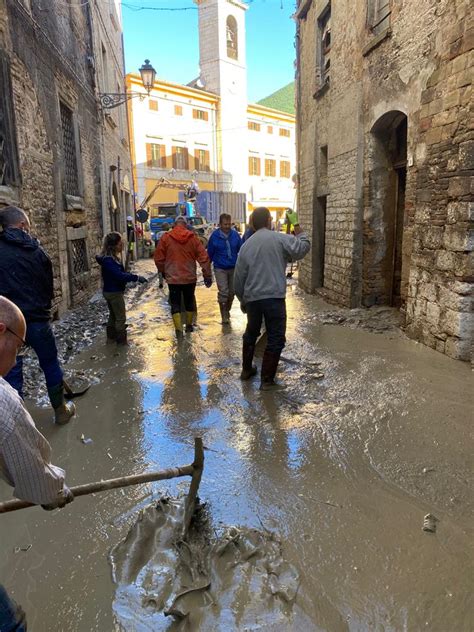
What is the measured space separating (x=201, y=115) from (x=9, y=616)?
37652 mm

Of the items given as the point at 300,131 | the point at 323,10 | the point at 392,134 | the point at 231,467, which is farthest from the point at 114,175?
the point at 231,467

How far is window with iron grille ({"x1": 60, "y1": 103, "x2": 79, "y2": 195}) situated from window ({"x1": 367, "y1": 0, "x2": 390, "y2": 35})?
5732 mm

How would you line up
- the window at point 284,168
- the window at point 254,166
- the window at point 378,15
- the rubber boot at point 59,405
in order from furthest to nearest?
the window at point 284,168, the window at point 254,166, the window at point 378,15, the rubber boot at point 59,405

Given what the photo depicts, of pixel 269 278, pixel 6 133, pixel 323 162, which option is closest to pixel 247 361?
pixel 269 278

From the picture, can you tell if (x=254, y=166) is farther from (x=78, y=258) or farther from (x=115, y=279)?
(x=115, y=279)

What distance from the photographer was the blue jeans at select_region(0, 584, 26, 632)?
1.55 meters

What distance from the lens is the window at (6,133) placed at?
5570mm

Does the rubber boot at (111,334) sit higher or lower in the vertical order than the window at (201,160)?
lower

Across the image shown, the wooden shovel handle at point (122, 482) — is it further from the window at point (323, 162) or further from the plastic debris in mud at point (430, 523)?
the window at point (323, 162)

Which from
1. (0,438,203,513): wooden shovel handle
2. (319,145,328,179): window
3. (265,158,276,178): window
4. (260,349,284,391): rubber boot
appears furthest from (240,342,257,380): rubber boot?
(265,158,276,178): window

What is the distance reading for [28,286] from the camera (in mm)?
3598

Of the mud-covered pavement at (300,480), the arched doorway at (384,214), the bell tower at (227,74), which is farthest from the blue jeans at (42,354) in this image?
the bell tower at (227,74)

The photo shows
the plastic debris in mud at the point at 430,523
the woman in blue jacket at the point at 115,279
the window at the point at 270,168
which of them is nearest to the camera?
the plastic debris in mud at the point at 430,523

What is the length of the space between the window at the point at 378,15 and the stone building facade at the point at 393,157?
0.03 m
